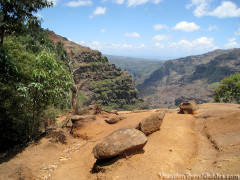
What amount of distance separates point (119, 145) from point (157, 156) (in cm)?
159

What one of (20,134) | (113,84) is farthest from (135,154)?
(113,84)

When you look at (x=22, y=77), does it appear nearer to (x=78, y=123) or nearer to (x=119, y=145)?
(x=78, y=123)

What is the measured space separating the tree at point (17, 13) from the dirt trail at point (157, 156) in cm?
581

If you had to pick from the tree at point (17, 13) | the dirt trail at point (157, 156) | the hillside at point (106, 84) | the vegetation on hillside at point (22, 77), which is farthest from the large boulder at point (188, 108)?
the hillside at point (106, 84)

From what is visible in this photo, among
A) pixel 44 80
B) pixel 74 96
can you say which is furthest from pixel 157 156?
pixel 74 96

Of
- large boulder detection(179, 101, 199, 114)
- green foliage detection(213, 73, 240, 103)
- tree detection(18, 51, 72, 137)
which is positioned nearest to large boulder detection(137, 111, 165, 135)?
tree detection(18, 51, 72, 137)

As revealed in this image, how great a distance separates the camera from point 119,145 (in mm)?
6809

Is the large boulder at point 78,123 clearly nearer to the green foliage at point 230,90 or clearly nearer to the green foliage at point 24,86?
the green foliage at point 24,86

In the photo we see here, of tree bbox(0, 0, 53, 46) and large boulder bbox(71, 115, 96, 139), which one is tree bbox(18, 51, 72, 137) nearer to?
tree bbox(0, 0, 53, 46)

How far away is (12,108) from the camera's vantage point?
948 cm

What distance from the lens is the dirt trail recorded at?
6.05m

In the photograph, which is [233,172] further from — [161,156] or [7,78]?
[7,78]

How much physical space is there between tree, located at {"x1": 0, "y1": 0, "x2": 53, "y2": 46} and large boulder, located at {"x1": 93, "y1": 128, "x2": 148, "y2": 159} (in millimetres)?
6612

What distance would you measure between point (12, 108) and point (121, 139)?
6548 millimetres
